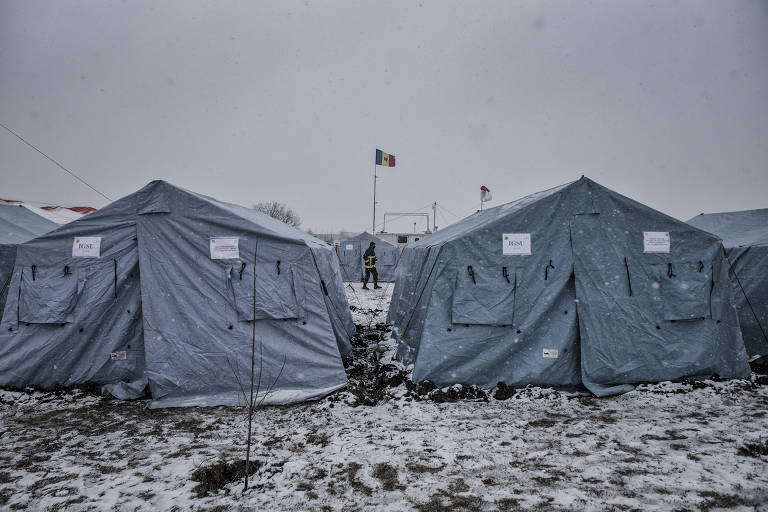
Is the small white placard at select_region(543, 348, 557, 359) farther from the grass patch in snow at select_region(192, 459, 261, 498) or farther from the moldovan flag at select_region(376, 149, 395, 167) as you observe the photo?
the moldovan flag at select_region(376, 149, 395, 167)

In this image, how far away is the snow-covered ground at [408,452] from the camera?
2518 mm

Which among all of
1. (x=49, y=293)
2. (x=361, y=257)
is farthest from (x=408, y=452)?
(x=361, y=257)

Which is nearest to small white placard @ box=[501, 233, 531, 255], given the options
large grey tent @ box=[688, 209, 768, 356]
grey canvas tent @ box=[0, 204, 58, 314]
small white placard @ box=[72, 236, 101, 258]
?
large grey tent @ box=[688, 209, 768, 356]

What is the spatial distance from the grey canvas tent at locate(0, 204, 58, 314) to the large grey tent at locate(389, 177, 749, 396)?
21.7ft

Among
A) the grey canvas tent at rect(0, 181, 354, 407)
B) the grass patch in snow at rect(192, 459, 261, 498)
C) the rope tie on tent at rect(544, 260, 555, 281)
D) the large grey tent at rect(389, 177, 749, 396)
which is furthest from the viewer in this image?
the rope tie on tent at rect(544, 260, 555, 281)

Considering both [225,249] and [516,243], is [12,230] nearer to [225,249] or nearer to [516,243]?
[225,249]

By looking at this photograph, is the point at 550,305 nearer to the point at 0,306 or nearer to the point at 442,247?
the point at 442,247

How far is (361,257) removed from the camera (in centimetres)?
2228

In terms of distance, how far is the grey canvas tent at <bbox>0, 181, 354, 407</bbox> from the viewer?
177 inches

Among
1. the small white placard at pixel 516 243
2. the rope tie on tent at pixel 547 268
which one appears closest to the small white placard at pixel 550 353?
the rope tie on tent at pixel 547 268

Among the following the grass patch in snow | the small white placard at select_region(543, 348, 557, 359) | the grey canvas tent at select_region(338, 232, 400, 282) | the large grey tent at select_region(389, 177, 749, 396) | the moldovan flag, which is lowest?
the grass patch in snow

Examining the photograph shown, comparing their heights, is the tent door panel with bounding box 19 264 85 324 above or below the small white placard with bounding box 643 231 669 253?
below

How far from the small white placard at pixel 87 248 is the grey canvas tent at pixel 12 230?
2.06 meters

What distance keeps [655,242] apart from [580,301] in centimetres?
135
